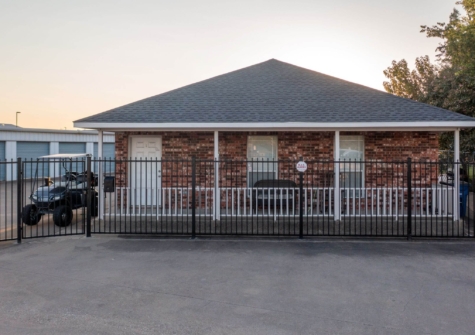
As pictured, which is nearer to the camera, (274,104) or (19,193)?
(19,193)

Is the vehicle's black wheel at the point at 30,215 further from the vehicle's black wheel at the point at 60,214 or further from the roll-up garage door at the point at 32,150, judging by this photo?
the roll-up garage door at the point at 32,150

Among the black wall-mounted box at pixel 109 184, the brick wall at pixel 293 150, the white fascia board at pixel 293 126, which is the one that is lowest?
the black wall-mounted box at pixel 109 184

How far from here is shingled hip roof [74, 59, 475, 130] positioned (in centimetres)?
1006

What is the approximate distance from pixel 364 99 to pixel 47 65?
13.6 metres

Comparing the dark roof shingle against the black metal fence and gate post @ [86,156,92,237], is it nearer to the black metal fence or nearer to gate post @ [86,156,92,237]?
the black metal fence

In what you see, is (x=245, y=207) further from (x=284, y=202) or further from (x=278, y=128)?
(x=278, y=128)

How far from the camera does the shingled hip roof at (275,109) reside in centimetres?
1006

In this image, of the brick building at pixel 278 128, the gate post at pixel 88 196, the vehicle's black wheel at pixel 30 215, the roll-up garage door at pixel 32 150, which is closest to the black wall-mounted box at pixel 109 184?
the brick building at pixel 278 128

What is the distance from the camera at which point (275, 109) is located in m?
10.9

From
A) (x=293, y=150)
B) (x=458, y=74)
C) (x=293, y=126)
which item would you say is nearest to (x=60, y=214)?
(x=293, y=126)

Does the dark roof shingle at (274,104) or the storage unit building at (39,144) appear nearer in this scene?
the dark roof shingle at (274,104)

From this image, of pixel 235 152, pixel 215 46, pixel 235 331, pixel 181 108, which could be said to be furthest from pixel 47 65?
pixel 235 331

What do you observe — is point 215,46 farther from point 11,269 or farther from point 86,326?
point 86,326

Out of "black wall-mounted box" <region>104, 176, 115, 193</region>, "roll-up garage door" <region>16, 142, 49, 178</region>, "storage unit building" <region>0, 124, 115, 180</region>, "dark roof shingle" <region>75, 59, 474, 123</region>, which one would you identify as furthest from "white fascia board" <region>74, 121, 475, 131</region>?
"roll-up garage door" <region>16, 142, 49, 178</region>
